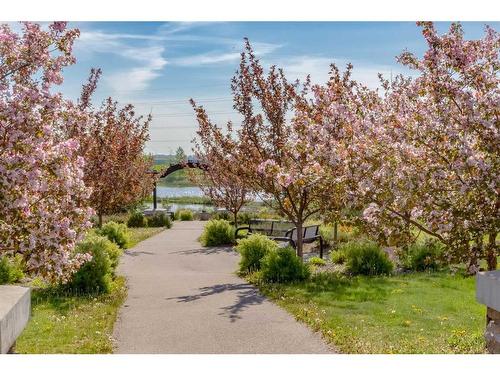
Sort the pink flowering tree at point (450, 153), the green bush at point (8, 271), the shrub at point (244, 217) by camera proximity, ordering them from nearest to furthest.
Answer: the pink flowering tree at point (450, 153) < the green bush at point (8, 271) < the shrub at point (244, 217)

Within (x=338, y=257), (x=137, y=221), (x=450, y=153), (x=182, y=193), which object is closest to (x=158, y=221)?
(x=137, y=221)

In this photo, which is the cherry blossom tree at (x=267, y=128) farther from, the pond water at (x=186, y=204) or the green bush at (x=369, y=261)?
the pond water at (x=186, y=204)

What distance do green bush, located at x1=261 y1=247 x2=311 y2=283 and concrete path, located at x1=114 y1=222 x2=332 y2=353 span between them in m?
0.53

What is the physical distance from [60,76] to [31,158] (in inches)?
45.1

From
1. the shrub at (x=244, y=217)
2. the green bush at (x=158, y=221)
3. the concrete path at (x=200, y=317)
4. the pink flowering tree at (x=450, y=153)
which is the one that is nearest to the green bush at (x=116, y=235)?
the concrete path at (x=200, y=317)

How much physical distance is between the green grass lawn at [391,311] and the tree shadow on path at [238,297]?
284 mm

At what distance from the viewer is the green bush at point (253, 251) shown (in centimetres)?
1300

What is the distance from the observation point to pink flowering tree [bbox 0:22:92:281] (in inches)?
261

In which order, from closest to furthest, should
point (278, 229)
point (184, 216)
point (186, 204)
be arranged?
point (278, 229), point (184, 216), point (186, 204)

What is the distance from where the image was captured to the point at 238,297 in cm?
1019

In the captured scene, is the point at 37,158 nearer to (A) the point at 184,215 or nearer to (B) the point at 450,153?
(B) the point at 450,153

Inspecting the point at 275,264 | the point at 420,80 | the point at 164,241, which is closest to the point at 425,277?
the point at 275,264

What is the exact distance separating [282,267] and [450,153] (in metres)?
5.85

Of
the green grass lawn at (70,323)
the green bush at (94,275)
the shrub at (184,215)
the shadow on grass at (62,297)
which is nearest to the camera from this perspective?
the green grass lawn at (70,323)
